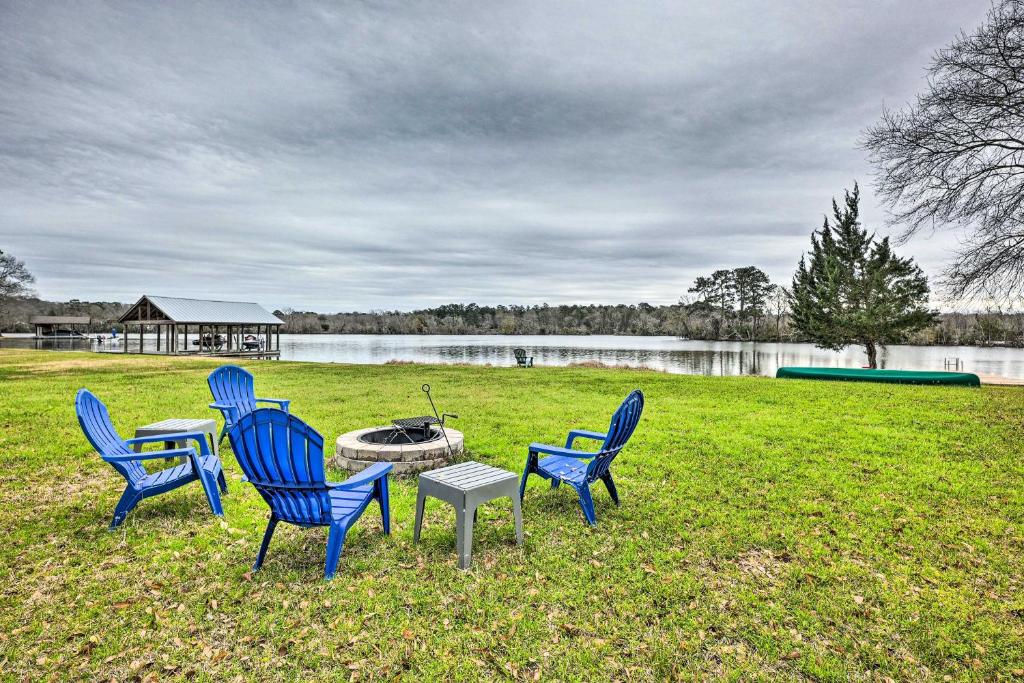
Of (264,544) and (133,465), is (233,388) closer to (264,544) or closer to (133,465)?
(133,465)

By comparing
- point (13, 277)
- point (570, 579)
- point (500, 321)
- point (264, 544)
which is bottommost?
point (570, 579)

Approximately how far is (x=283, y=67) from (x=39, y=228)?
118 feet

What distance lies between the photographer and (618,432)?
3887mm

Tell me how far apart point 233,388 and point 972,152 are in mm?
15043

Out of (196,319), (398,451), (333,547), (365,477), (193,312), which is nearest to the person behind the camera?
(333,547)

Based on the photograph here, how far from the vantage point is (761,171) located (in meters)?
18.3

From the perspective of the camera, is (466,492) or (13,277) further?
(13,277)

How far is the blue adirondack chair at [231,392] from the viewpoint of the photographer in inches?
245

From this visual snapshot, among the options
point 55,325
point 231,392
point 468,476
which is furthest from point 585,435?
point 55,325

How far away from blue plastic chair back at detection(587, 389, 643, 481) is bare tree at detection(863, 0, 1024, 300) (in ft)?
35.4

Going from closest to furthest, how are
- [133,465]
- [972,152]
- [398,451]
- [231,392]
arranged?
[133,465] → [398,451] → [231,392] → [972,152]

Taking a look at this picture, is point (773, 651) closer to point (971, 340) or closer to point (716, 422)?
point (716, 422)

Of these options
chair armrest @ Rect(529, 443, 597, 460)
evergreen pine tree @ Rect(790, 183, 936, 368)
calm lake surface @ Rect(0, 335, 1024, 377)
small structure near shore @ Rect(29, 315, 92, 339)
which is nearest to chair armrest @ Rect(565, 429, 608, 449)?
chair armrest @ Rect(529, 443, 597, 460)

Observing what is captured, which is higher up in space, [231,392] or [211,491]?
[231,392]
